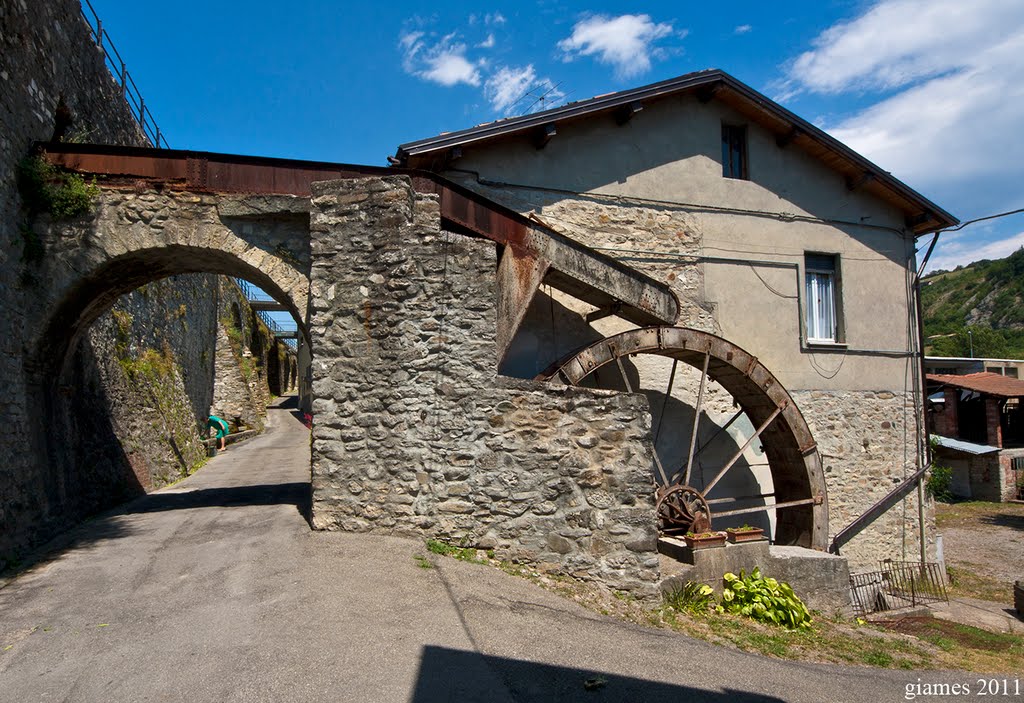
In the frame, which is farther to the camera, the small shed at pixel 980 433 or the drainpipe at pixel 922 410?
the small shed at pixel 980 433

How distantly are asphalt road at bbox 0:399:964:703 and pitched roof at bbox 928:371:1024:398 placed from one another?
2302 centimetres

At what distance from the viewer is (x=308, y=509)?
23.0 ft

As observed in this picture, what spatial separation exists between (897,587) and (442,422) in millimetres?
7885

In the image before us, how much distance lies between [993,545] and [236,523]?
1610 cm

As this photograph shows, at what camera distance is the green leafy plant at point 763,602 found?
6754 mm

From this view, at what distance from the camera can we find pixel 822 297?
10.9m

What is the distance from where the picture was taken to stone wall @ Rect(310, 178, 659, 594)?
6.01m

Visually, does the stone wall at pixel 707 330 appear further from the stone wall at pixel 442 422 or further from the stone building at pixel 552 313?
the stone wall at pixel 442 422

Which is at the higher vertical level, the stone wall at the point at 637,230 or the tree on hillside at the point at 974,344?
the tree on hillside at the point at 974,344

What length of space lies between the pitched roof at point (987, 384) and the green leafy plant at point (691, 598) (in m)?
22.5

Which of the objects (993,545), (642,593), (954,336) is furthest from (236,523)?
(954,336)

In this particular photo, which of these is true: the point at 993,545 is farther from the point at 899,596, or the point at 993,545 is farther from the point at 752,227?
the point at 752,227

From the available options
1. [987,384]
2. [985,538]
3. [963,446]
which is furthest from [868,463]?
[987,384]

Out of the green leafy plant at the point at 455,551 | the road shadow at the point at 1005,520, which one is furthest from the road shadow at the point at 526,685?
the road shadow at the point at 1005,520
